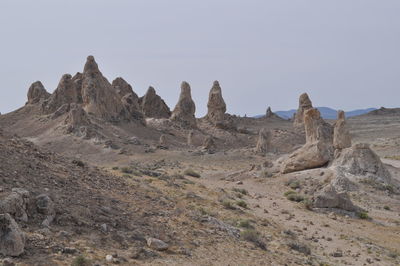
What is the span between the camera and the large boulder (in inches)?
269

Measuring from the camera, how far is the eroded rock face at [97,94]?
49094 mm

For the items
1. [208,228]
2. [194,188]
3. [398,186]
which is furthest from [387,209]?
[208,228]

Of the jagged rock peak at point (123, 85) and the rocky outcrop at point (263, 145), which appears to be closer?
the rocky outcrop at point (263, 145)

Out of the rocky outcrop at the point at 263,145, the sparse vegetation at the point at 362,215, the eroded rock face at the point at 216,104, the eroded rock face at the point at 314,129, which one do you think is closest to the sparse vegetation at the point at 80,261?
the sparse vegetation at the point at 362,215

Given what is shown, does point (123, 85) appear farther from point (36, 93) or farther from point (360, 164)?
point (360, 164)

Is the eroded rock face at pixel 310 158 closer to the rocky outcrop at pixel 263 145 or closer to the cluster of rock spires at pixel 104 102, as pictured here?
the rocky outcrop at pixel 263 145

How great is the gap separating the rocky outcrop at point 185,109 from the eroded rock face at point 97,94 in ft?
34.9

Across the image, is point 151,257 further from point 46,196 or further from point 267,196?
point 267,196

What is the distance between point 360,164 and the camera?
2405 centimetres

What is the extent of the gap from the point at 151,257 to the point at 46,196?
7.60ft

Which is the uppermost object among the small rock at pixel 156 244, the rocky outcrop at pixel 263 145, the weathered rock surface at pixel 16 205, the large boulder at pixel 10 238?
the rocky outcrop at pixel 263 145

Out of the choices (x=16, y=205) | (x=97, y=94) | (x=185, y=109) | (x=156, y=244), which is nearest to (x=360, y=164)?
(x=156, y=244)

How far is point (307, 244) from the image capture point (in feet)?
42.2

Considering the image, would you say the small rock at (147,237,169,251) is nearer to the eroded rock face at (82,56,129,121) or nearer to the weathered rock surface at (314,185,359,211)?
the weathered rock surface at (314,185,359,211)
